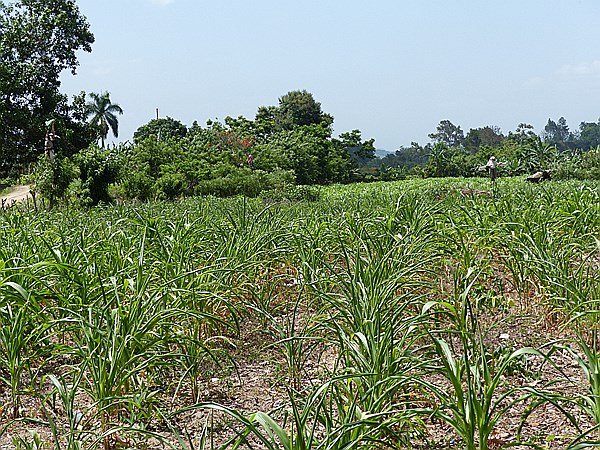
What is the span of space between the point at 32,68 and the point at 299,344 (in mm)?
23153

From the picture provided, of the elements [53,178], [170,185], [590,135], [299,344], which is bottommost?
[299,344]

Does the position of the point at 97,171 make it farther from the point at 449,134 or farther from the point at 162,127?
the point at 449,134

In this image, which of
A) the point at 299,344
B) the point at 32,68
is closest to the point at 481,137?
the point at 32,68

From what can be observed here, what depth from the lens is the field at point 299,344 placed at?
2016 mm

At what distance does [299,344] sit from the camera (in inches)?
112

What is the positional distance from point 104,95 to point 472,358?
52.5 m

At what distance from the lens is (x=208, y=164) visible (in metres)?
22.3

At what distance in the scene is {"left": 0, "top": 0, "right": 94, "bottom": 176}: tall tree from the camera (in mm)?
22359

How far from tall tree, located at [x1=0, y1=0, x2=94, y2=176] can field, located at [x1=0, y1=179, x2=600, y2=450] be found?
19.8 meters

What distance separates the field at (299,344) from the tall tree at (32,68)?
780 inches

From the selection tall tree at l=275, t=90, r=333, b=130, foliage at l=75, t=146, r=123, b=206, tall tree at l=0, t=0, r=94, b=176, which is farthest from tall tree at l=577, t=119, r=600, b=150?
foliage at l=75, t=146, r=123, b=206

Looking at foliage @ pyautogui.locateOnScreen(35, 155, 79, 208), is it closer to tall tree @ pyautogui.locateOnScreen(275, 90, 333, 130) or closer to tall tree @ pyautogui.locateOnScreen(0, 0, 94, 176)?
tall tree @ pyautogui.locateOnScreen(0, 0, 94, 176)

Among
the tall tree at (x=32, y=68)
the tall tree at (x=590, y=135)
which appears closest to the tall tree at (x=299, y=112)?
→ the tall tree at (x=32, y=68)

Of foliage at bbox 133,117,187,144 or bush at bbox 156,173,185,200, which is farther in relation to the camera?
foliage at bbox 133,117,187,144
